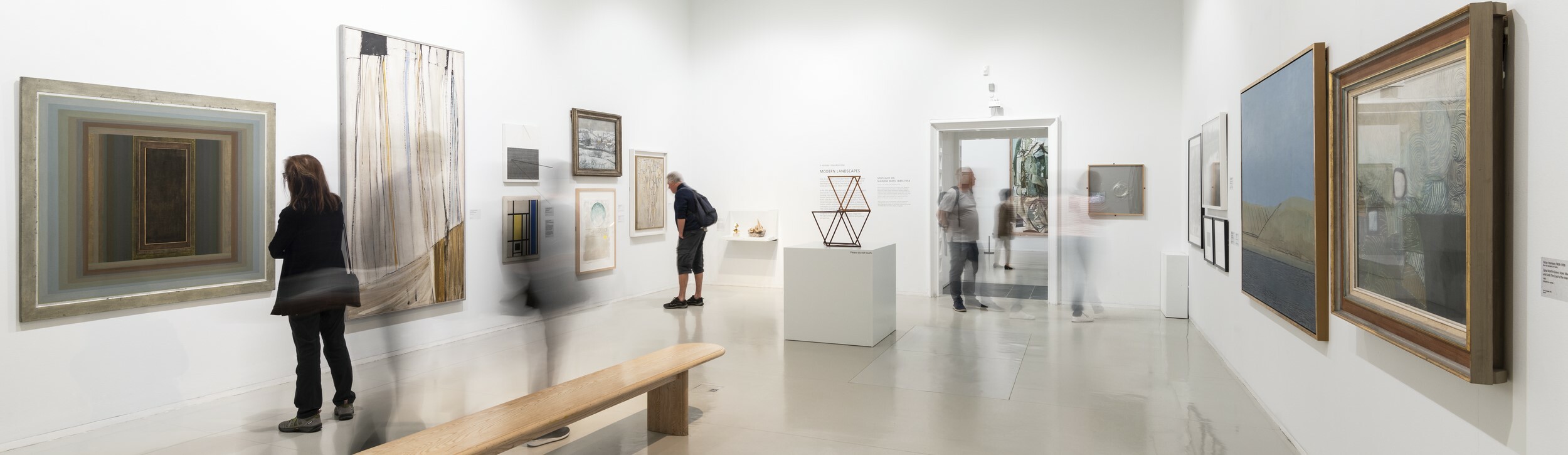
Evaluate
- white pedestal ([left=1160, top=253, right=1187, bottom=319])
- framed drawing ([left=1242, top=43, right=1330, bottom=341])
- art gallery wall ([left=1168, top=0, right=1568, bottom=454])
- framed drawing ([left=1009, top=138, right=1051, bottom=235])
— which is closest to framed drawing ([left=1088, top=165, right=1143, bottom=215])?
framed drawing ([left=1009, top=138, right=1051, bottom=235])

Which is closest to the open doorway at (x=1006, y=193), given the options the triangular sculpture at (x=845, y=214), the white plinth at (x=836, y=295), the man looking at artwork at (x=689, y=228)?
the triangular sculpture at (x=845, y=214)

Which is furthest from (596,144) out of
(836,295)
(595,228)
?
(836,295)

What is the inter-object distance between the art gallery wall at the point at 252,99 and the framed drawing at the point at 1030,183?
5.31m

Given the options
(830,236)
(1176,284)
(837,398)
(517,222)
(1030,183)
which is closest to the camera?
(837,398)

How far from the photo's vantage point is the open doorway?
376 inches

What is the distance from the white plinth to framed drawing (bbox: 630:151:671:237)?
3.39 metres

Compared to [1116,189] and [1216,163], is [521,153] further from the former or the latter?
[1116,189]

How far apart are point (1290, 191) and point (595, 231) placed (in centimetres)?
721

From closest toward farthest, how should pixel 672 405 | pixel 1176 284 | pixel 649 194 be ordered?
1. pixel 672 405
2. pixel 1176 284
3. pixel 649 194

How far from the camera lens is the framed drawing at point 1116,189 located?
9180 millimetres

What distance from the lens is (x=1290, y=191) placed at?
3969mm

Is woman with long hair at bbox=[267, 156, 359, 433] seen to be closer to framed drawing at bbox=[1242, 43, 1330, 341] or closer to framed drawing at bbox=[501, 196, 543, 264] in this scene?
framed drawing at bbox=[501, 196, 543, 264]

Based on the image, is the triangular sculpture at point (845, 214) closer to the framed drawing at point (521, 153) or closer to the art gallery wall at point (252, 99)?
the art gallery wall at point (252, 99)

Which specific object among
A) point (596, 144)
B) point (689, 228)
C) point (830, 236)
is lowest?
point (830, 236)
